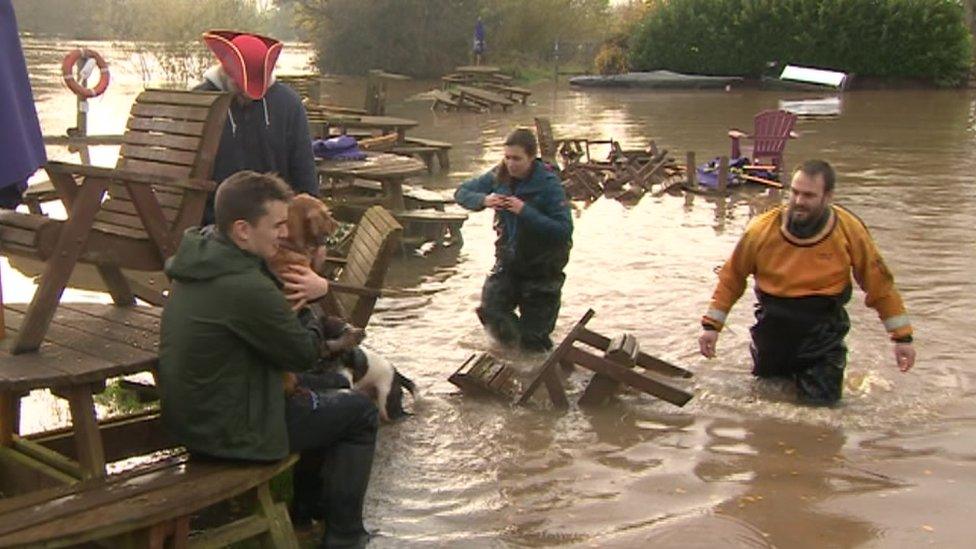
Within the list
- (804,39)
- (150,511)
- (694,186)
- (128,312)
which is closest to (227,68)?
(128,312)

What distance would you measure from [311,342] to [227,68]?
221cm

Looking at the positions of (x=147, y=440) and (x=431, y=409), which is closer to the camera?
(x=147, y=440)

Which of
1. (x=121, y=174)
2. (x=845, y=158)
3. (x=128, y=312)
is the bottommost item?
(x=845, y=158)

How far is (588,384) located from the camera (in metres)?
6.56

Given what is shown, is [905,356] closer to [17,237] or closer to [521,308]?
[521,308]

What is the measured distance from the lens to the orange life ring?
1491cm

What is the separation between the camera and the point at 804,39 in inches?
1483

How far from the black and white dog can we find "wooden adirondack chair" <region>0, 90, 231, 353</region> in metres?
0.99

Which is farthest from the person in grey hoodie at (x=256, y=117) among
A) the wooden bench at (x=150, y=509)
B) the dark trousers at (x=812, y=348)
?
the dark trousers at (x=812, y=348)

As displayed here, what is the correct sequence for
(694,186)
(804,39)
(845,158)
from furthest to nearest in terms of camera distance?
1. (804,39)
2. (845,158)
3. (694,186)

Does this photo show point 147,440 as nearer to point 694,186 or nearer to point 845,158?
point 694,186

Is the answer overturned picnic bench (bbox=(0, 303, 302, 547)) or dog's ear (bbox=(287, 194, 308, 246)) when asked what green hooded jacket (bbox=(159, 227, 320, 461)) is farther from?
dog's ear (bbox=(287, 194, 308, 246))

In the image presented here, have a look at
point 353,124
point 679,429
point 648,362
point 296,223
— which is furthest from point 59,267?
point 353,124

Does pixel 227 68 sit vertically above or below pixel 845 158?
above
